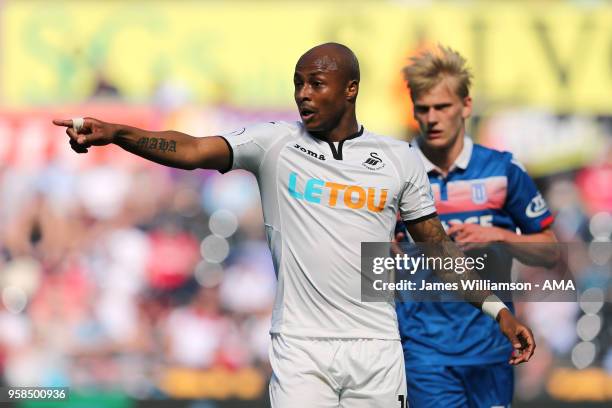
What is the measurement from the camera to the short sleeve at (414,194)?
5070 millimetres

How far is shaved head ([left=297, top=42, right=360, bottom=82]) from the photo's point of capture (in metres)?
4.86

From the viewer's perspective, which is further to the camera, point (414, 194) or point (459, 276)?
point (459, 276)

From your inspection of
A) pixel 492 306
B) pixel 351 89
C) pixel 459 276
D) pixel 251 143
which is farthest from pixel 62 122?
pixel 492 306

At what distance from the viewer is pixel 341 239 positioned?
16.0ft

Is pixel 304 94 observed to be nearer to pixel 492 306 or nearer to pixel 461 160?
pixel 492 306

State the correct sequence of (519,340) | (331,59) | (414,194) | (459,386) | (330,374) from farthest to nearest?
(459,386) < (414,194) < (519,340) < (331,59) < (330,374)

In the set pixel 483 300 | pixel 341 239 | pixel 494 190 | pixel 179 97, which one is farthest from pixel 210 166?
pixel 179 97

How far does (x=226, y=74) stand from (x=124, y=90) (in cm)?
136

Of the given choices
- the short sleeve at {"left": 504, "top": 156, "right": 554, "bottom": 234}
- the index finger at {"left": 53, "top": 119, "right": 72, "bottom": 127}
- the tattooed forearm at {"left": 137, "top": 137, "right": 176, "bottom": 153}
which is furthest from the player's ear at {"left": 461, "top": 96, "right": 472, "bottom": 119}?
the index finger at {"left": 53, "top": 119, "right": 72, "bottom": 127}

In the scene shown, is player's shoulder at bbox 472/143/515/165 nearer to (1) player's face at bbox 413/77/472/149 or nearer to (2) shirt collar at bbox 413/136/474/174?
(2) shirt collar at bbox 413/136/474/174

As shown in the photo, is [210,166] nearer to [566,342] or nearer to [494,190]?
[494,190]

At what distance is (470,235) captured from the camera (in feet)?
19.0

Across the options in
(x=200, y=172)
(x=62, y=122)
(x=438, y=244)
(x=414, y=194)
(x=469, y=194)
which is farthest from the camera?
(x=200, y=172)

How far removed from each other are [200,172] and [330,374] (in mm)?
9446
